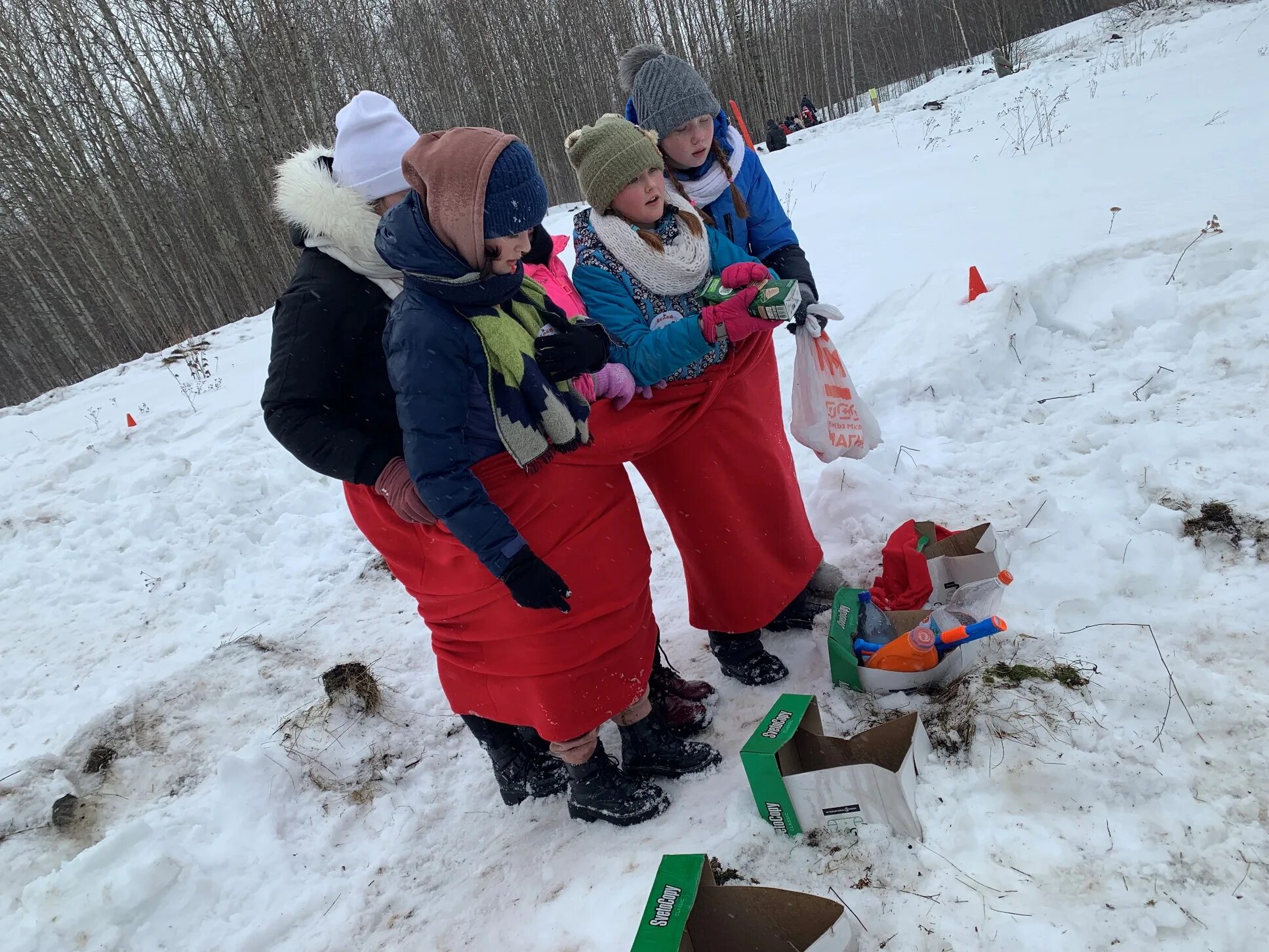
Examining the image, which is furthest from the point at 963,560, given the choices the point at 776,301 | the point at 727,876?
the point at 727,876

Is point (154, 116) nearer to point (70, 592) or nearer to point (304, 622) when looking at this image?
point (70, 592)

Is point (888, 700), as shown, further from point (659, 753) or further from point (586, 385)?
point (586, 385)

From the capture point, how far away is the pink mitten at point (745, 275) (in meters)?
2.09

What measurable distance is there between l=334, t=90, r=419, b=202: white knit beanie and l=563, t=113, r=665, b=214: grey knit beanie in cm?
49

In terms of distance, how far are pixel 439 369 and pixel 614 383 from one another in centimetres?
62

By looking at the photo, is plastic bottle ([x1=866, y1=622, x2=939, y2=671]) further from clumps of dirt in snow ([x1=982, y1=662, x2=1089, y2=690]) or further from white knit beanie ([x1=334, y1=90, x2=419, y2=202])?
white knit beanie ([x1=334, y1=90, x2=419, y2=202])

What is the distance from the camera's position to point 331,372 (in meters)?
1.84

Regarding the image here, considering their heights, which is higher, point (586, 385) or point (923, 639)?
point (586, 385)

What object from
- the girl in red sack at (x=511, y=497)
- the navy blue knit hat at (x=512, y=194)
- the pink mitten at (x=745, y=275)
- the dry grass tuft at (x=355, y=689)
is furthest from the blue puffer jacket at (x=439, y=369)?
the dry grass tuft at (x=355, y=689)

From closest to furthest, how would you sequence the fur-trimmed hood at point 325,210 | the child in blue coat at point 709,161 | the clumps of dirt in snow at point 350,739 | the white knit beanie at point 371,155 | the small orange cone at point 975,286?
the fur-trimmed hood at point 325,210 → the white knit beanie at point 371,155 → the child in blue coat at point 709,161 → the clumps of dirt in snow at point 350,739 → the small orange cone at point 975,286

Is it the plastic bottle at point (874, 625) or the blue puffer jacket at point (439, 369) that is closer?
the blue puffer jacket at point (439, 369)

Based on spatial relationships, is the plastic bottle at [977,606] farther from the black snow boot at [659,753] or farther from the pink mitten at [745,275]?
the pink mitten at [745,275]

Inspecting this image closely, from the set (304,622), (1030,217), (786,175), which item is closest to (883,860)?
(304,622)

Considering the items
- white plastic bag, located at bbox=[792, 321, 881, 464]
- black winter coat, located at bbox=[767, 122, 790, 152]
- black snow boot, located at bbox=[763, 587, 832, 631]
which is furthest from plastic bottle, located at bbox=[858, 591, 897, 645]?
black winter coat, located at bbox=[767, 122, 790, 152]
